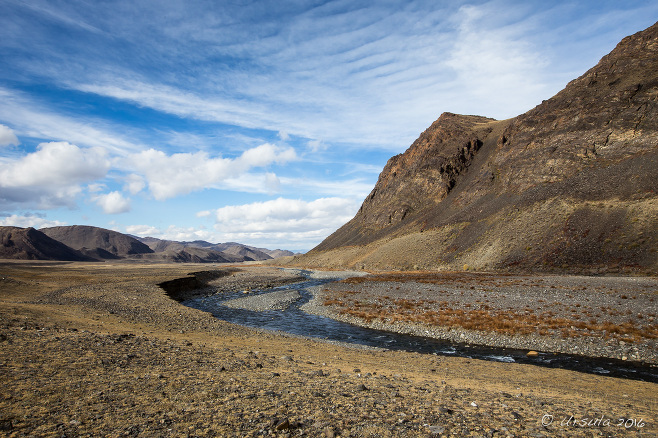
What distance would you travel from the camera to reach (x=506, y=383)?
11914 mm

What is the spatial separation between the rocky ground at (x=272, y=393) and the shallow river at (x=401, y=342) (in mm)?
2259

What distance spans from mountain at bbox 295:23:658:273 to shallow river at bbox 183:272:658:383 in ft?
135

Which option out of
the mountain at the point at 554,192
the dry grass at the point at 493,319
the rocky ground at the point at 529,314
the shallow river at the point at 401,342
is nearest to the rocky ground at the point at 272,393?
the shallow river at the point at 401,342

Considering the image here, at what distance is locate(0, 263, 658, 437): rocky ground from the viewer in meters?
6.73

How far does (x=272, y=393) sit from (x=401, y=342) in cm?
1424

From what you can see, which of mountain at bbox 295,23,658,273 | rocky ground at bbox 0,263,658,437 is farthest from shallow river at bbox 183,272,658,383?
mountain at bbox 295,23,658,273

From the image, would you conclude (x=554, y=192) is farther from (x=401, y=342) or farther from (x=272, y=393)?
(x=272, y=393)

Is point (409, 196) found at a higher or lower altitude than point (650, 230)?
higher

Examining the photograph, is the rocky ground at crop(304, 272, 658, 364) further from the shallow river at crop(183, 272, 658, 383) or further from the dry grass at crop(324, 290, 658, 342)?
the shallow river at crop(183, 272, 658, 383)

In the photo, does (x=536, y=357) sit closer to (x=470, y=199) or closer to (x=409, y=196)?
(x=470, y=199)

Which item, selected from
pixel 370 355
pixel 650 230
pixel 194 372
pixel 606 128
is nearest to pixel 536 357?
pixel 370 355

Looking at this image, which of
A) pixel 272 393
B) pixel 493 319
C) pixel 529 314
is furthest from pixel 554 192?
pixel 272 393

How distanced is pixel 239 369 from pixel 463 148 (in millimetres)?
130987

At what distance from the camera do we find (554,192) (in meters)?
71.4
